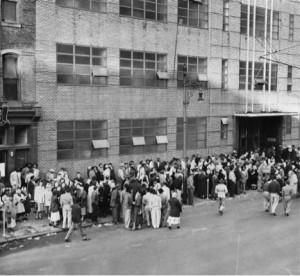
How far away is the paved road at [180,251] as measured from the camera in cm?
1219

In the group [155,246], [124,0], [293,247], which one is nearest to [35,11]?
[124,0]

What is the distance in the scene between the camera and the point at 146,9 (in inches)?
1049

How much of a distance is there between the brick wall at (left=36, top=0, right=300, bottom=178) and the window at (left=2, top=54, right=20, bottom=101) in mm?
1145

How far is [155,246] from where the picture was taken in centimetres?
1423

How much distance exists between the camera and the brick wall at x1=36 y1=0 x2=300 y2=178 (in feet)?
75.2

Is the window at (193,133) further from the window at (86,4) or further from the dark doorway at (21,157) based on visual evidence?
the dark doorway at (21,157)

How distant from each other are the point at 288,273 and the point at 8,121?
1463cm

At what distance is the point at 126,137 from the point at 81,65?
5117 mm

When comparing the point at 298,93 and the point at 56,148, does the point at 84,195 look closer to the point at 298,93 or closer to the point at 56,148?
the point at 56,148

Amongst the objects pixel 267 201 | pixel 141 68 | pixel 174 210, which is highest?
pixel 141 68

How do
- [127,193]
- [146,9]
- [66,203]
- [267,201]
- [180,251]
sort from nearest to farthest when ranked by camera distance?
1. [180,251]
2. [66,203]
3. [127,193]
4. [267,201]
5. [146,9]

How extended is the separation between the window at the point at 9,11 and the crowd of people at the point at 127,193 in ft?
23.9

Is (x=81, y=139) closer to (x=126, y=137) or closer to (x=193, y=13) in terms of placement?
(x=126, y=137)

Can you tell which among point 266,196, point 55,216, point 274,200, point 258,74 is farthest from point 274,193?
point 258,74
